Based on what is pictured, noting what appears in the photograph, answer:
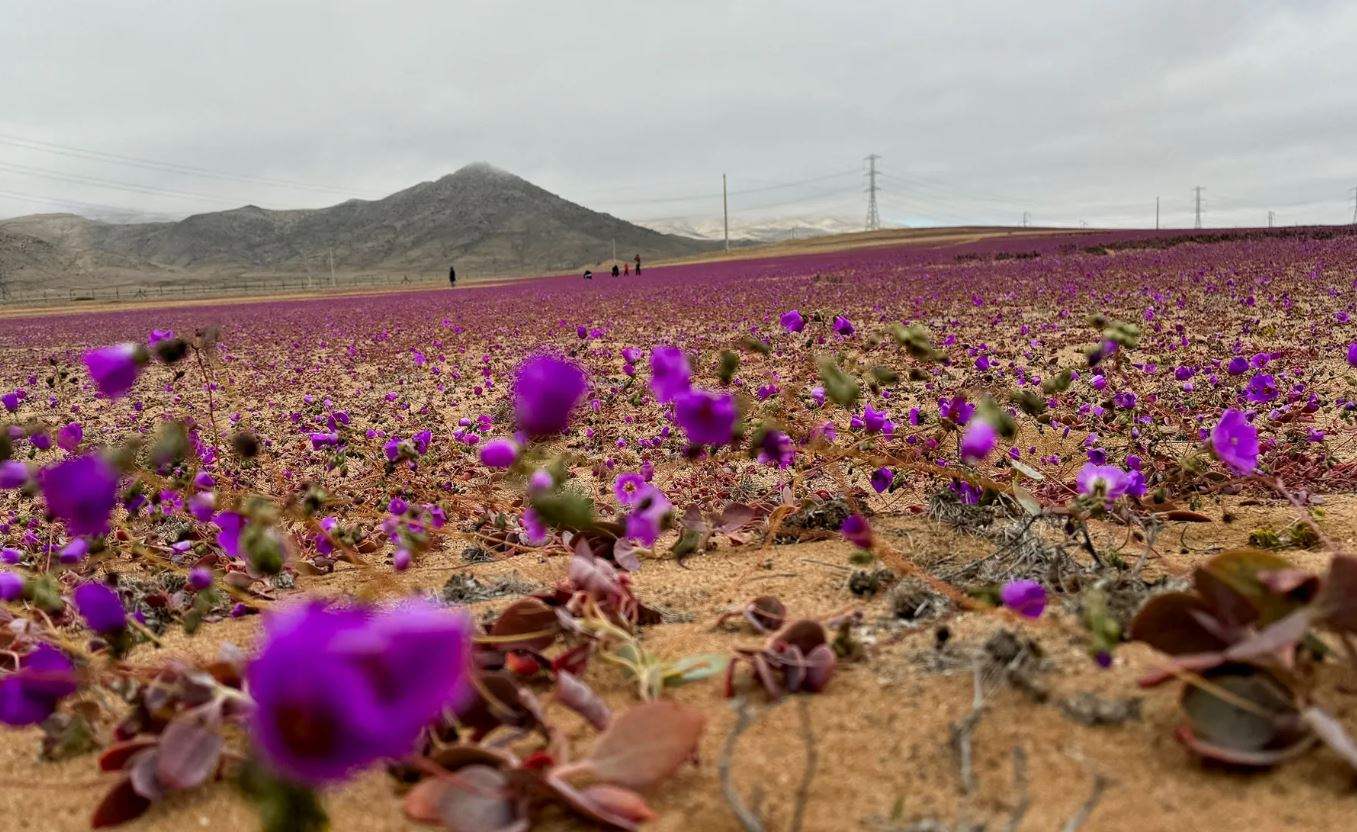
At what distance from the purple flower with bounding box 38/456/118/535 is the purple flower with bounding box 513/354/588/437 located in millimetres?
618

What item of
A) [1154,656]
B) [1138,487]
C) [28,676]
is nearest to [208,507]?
[28,676]

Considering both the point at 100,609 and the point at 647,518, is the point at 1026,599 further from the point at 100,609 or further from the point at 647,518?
the point at 100,609

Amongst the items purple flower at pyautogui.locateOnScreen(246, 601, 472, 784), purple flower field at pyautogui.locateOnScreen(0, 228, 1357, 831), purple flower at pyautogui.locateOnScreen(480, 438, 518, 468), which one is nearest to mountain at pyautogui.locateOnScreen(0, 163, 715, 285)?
purple flower field at pyautogui.locateOnScreen(0, 228, 1357, 831)

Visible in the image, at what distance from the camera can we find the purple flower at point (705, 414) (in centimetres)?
137

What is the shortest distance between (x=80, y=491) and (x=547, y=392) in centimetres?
68

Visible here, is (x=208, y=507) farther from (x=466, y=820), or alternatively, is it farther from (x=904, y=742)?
(x=904, y=742)

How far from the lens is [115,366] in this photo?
146 centimetres

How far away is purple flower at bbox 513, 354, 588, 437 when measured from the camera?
1169mm

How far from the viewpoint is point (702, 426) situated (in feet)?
4.55

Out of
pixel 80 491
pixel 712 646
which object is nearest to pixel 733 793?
pixel 712 646

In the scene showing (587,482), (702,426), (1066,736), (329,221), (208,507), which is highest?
(329,221)

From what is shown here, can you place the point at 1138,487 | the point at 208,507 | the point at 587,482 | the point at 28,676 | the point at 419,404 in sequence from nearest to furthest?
the point at 28,676 < the point at 208,507 < the point at 1138,487 < the point at 587,482 < the point at 419,404

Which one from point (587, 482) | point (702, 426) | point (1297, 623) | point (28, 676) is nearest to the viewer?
point (1297, 623)

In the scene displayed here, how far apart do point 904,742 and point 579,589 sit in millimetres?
727
